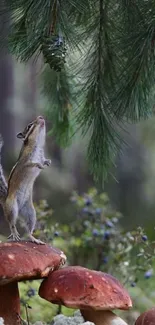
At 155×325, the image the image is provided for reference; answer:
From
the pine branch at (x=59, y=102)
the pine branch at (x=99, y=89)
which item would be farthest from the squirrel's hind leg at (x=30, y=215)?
the pine branch at (x=59, y=102)

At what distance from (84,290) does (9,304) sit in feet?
0.72

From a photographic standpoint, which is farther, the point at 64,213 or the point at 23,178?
the point at 64,213

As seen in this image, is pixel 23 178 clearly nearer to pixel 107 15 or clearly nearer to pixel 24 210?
pixel 24 210

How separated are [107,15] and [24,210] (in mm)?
741

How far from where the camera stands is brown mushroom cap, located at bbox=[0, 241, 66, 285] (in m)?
1.46

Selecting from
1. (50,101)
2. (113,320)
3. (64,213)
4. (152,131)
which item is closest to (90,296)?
(113,320)

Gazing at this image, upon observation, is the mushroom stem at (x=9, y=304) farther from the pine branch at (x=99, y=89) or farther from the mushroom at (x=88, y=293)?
the pine branch at (x=99, y=89)

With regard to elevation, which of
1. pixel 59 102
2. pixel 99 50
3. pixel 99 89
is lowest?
pixel 59 102

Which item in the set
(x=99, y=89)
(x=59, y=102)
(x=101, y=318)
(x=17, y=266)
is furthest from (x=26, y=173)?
(x=59, y=102)

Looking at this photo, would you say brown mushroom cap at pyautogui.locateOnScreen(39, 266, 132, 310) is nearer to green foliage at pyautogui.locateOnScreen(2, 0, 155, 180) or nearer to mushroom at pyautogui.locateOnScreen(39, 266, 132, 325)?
mushroom at pyautogui.locateOnScreen(39, 266, 132, 325)

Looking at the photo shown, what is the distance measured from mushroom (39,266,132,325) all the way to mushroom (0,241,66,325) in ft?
0.14

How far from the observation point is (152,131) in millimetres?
6398

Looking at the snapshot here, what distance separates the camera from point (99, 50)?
2.08 m

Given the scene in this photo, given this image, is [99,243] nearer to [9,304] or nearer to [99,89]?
[99,89]
